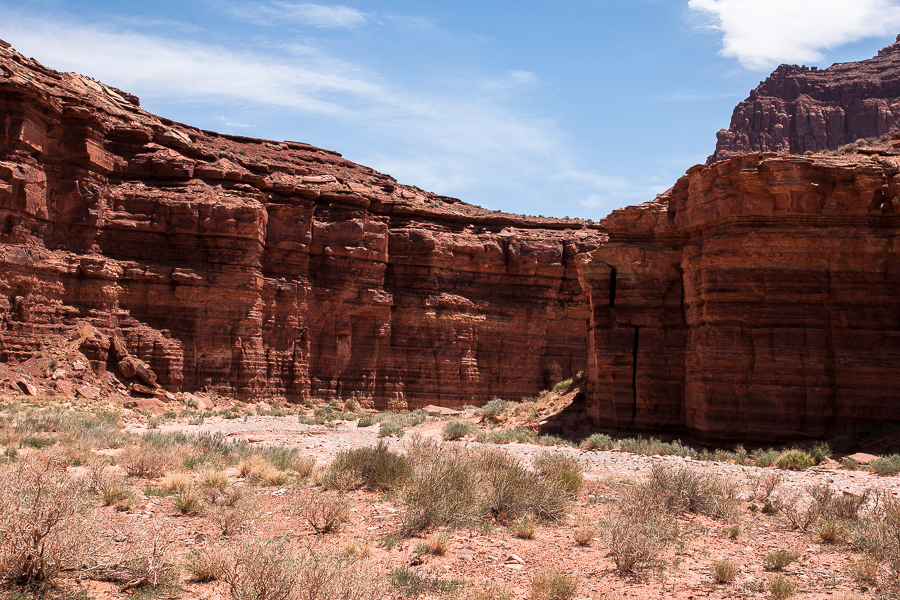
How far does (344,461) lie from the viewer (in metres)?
11.3

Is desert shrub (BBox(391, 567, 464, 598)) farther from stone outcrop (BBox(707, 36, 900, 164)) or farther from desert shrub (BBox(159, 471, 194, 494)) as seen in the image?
stone outcrop (BBox(707, 36, 900, 164))

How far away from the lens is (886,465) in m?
12.2

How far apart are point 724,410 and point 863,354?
3.39 metres

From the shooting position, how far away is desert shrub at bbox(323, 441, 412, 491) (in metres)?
10.6

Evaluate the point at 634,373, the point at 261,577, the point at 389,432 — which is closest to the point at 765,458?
the point at 634,373

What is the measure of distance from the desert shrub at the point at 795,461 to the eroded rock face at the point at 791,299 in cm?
212

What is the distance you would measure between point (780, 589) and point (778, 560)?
103cm

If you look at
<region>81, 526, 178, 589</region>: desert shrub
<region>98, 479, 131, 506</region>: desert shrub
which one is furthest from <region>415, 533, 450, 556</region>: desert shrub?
<region>98, 479, 131, 506</region>: desert shrub

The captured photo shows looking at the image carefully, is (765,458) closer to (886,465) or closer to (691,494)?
(886,465)

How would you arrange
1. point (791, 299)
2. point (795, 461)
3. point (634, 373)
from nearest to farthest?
point (795, 461)
point (791, 299)
point (634, 373)

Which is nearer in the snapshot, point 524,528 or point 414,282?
point 524,528

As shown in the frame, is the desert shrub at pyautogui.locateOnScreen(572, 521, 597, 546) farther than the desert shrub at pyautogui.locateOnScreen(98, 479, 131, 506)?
No

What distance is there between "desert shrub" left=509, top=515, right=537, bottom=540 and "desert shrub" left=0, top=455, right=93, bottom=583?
4781 mm

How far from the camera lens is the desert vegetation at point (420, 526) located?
5.85m
